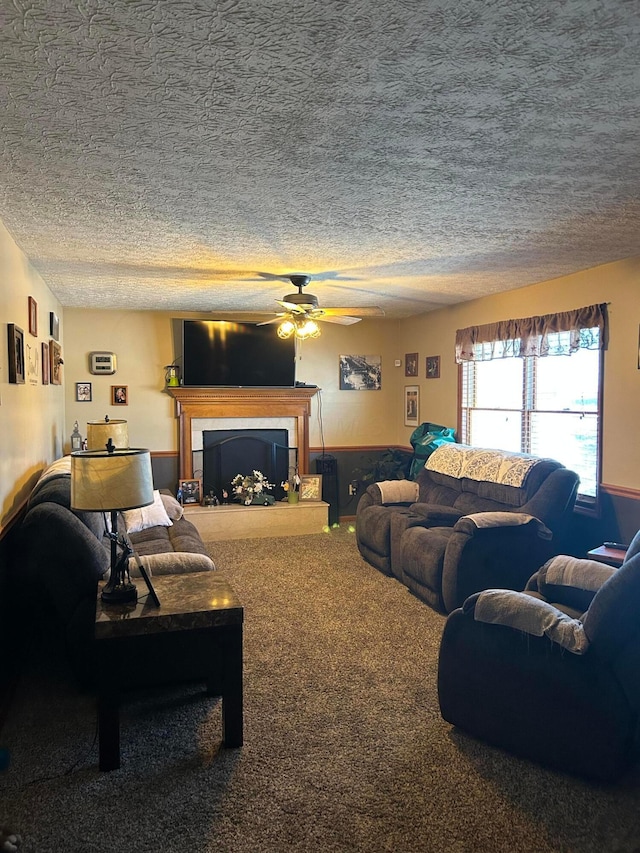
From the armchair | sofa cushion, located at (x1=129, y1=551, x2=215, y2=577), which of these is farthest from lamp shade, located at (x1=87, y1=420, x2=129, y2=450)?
the armchair

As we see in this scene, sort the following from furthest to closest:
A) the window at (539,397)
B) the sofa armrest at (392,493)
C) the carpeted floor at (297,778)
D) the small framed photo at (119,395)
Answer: the small framed photo at (119,395) → the sofa armrest at (392,493) → the window at (539,397) → the carpeted floor at (297,778)

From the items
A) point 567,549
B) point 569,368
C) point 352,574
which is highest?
point 569,368

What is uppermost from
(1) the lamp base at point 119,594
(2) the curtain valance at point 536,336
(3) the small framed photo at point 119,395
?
(2) the curtain valance at point 536,336

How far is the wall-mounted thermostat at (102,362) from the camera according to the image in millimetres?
6516

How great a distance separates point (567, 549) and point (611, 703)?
8.24 ft

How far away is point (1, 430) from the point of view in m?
2.97

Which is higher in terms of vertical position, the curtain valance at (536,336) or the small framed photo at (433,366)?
the curtain valance at (536,336)

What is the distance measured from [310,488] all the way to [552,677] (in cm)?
462

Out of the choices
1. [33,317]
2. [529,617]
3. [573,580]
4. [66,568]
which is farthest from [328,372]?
[529,617]

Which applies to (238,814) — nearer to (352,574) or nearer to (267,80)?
(267,80)

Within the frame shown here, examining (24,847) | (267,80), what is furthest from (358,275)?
(24,847)

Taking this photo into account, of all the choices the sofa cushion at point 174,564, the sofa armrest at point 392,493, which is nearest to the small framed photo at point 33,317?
the sofa cushion at point 174,564

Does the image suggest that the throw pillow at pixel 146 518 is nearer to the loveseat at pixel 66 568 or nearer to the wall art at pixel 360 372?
the loveseat at pixel 66 568

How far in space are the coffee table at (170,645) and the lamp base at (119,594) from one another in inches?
0.9
